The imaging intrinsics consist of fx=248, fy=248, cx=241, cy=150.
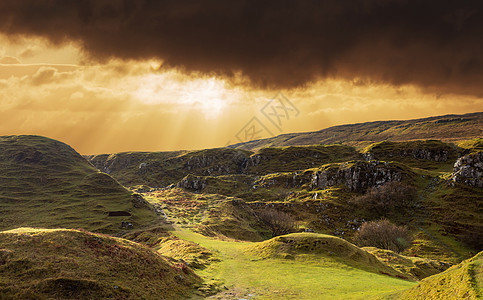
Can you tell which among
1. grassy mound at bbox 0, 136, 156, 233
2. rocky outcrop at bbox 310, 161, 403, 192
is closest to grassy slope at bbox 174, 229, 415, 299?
grassy mound at bbox 0, 136, 156, 233

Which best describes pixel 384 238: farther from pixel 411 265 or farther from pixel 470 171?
pixel 470 171

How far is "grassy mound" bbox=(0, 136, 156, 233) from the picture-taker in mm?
113625

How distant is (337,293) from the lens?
29266 mm

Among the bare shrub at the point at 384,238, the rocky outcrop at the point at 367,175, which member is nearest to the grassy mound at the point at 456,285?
the bare shrub at the point at 384,238

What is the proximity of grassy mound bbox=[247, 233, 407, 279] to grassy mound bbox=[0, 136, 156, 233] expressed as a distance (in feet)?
252

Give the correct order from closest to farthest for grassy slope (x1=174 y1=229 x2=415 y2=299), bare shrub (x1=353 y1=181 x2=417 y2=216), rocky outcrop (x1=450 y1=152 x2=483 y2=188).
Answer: grassy slope (x1=174 y1=229 x2=415 y2=299)
rocky outcrop (x1=450 y1=152 x2=483 y2=188)
bare shrub (x1=353 y1=181 x2=417 y2=216)

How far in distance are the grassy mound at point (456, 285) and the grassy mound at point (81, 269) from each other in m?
23.9

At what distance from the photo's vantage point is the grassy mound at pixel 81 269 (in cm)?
2222

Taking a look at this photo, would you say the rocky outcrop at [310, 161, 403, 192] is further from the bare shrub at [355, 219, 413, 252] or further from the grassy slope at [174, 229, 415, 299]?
the grassy slope at [174, 229, 415, 299]

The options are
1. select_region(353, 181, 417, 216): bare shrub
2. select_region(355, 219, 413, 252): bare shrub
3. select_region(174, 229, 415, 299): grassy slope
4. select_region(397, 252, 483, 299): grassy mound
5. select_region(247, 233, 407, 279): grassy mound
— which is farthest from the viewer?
select_region(353, 181, 417, 216): bare shrub

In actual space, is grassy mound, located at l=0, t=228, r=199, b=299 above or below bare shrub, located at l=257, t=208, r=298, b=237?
above

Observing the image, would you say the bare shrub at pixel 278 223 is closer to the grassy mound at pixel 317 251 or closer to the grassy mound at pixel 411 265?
the grassy mound at pixel 411 265

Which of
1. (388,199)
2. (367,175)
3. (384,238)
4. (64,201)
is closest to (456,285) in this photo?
(384,238)

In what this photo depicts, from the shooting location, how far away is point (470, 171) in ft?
518
